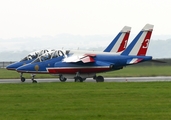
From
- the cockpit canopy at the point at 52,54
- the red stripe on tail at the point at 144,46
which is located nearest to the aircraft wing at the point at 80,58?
the cockpit canopy at the point at 52,54

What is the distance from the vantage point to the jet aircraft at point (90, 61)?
39.5m

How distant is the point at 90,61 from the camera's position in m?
40.1

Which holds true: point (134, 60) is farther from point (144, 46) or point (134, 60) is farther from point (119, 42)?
point (119, 42)

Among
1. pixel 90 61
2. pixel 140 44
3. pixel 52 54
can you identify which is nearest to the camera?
pixel 140 44

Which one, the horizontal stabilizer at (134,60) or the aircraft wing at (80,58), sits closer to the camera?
the horizontal stabilizer at (134,60)

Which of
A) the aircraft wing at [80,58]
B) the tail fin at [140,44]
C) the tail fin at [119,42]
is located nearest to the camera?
the tail fin at [140,44]
